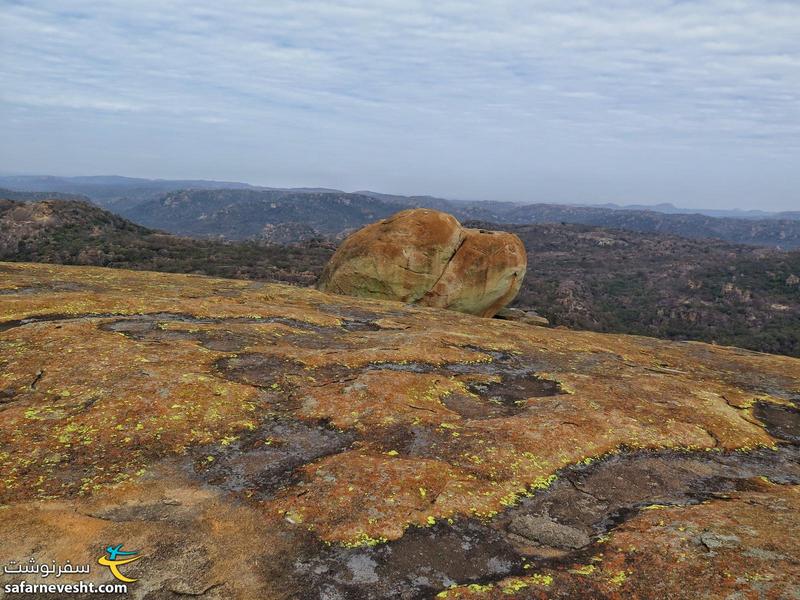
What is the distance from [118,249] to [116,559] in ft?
450

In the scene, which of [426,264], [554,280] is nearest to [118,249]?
[426,264]

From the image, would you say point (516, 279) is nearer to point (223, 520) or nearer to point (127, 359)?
point (127, 359)

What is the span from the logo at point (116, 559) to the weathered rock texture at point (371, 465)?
18 centimetres

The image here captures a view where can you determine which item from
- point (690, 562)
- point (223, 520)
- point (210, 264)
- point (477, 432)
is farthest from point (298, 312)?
point (210, 264)

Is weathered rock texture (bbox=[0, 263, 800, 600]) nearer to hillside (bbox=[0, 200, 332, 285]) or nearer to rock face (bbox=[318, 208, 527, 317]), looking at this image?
rock face (bbox=[318, 208, 527, 317])

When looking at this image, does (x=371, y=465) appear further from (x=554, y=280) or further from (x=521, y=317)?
(x=554, y=280)

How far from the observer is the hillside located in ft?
378

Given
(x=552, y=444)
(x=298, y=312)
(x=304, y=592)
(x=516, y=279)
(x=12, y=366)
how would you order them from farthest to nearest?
(x=516, y=279) → (x=298, y=312) → (x=12, y=366) → (x=552, y=444) → (x=304, y=592)

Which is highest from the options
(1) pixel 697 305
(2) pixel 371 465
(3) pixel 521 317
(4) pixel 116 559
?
(2) pixel 371 465

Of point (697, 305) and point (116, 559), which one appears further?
point (697, 305)

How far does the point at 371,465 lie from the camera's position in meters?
13.8

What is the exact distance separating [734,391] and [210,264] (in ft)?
385

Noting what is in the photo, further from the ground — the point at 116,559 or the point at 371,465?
the point at 371,465

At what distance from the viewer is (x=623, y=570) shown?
398 inches
